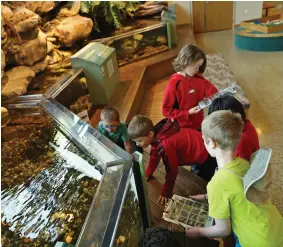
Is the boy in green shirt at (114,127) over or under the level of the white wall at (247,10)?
over

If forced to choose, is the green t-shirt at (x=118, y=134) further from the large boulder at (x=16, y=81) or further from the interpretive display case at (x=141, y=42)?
the interpretive display case at (x=141, y=42)

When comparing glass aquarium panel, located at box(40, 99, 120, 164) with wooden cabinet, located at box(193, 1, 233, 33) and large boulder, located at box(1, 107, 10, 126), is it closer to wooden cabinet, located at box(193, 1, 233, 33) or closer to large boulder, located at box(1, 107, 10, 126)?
large boulder, located at box(1, 107, 10, 126)

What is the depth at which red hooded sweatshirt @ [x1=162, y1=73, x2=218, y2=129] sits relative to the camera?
206 centimetres

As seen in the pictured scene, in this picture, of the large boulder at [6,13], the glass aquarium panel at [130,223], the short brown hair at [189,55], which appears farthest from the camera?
the large boulder at [6,13]

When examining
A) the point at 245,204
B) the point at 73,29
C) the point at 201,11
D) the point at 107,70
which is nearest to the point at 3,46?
the point at 107,70

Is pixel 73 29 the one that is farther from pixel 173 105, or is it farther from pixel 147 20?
pixel 173 105

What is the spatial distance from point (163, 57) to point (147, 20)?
133cm

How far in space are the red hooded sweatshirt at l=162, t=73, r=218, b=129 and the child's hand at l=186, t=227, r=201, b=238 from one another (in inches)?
35.0

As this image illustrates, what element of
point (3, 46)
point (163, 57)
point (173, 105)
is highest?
point (3, 46)

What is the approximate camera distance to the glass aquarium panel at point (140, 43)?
450cm

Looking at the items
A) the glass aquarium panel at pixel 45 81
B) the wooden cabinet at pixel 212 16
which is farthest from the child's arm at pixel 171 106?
the wooden cabinet at pixel 212 16

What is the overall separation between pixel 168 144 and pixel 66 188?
684 mm

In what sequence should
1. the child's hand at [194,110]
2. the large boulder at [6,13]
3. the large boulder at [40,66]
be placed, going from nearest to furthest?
the child's hand at [194,110] → the large boulder at [6,13] → the large boulder at [40,66]

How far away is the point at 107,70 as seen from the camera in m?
3.36
